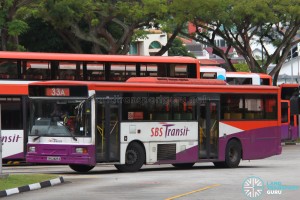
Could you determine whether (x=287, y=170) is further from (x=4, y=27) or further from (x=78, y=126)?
(x=4, y=27)

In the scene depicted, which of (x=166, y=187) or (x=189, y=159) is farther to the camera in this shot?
(x=189, y=159)

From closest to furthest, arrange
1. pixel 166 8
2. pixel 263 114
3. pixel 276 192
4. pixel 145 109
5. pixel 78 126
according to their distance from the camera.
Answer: pixel 276 192
pixel 78 126
pixel 145 109
pixel 263 114
pixel 166 8

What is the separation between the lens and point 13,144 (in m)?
29.2

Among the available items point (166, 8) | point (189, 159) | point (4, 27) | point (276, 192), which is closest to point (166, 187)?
point (276, 192)

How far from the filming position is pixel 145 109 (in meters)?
25.3

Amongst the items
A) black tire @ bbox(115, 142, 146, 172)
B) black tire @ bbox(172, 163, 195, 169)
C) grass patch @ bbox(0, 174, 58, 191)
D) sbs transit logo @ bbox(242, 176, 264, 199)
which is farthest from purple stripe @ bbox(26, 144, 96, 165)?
black tire @ bbox(172, 163, 195, 169)

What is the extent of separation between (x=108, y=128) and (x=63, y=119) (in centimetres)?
134

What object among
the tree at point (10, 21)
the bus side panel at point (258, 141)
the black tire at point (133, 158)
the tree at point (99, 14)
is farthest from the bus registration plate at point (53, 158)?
the tree at point (99, 14)

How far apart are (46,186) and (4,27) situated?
60.0 feet

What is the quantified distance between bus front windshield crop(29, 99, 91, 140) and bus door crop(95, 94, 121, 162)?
40 cm

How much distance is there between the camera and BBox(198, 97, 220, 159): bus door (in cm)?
2661

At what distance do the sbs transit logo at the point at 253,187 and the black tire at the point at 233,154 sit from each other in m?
6.42

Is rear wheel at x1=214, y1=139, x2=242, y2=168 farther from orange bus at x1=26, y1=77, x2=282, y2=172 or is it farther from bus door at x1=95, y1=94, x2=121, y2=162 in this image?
bus door at x1=95, y1=94, x2=121, y2=162

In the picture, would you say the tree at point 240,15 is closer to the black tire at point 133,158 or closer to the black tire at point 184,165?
the black tire at point 184,165
